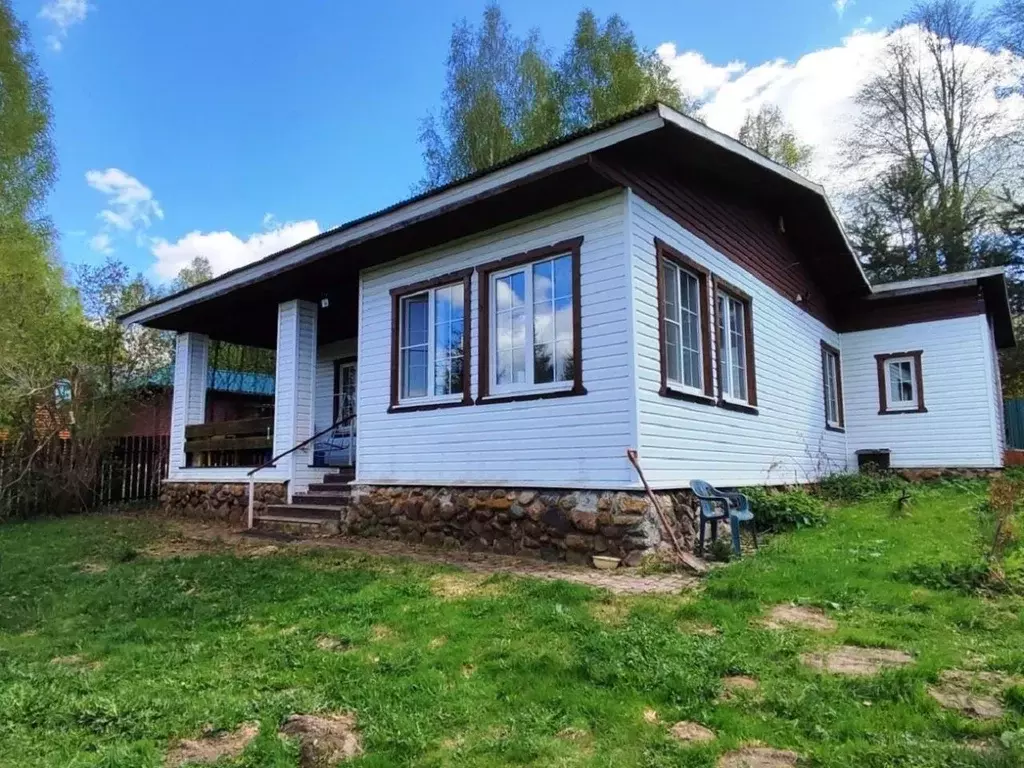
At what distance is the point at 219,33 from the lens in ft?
45.8

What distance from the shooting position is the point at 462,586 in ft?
17.5

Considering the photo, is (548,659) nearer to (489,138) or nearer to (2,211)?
(2,211)

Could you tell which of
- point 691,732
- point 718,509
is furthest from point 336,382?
point 691,732

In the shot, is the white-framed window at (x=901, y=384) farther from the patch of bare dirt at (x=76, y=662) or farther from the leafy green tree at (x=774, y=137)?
the patch of bare dirt at (x=76, y=662)


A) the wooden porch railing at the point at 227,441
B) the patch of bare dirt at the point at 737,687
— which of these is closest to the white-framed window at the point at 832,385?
the wooden porch railing at the point at 227,441

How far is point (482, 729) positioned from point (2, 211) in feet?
38.8

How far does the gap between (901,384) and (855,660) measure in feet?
37.4

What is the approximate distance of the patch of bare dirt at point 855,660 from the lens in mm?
3355

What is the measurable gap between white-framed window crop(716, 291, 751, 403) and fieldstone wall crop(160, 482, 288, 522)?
20.2 ft

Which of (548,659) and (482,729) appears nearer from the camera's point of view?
(482,729)

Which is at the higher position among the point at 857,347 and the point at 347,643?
the point at 857,347

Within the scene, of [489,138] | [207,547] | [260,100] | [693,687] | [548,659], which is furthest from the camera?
[489,138]

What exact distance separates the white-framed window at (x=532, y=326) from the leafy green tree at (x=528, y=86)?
14.2 m

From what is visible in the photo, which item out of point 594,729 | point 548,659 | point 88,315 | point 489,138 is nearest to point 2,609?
point 548,659
